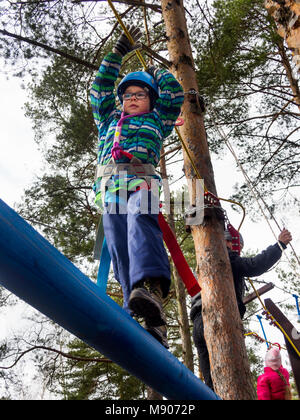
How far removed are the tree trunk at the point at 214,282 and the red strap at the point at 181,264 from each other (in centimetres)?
93

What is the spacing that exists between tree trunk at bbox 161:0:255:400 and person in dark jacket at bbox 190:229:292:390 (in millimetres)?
290

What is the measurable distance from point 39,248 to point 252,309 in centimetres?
1369

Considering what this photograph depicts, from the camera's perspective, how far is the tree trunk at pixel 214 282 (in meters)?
2.35

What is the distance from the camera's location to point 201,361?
2953 mm

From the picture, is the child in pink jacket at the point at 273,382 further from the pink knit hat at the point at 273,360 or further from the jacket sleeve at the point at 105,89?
Result: the jacket sleeve at the point at 105,89

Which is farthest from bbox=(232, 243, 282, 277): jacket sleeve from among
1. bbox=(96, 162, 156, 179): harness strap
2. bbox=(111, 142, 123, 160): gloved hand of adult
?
bbox=(111, 142, 123, 160): gloved hand of adult

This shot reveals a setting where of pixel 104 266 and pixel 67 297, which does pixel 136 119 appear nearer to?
pixel 104 266

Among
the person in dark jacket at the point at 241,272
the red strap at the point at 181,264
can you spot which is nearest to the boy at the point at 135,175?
the red strap at the point at 181,264

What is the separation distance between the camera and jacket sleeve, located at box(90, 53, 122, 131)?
2.18 m

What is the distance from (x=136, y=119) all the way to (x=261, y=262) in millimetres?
1673

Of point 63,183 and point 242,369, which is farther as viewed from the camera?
point 63,183

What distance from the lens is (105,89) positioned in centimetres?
221
